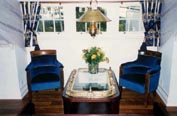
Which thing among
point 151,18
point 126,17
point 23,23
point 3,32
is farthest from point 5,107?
point 151,18

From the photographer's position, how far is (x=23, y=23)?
4.57 meters

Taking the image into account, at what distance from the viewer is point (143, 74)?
13.9 feet

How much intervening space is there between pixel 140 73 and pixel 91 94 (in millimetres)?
1611

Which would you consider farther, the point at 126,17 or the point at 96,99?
the point at 126,17

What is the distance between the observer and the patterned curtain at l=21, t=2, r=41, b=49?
4453 millimetres

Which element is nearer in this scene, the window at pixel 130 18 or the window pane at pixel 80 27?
the window at pixel 130 18

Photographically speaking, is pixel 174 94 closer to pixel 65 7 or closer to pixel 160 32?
pixel 160 32

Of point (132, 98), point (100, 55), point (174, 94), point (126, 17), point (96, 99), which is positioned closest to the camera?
point (96, 99)

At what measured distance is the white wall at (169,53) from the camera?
3777 millimetres

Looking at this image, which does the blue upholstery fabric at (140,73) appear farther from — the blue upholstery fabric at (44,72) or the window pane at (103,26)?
the blue upholstery fabric at (44,72)

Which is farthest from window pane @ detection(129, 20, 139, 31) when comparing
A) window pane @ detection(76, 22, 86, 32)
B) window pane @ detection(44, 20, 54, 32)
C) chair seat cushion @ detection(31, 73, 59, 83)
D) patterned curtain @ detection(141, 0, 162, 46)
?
chair seat cushion @ detection(31, 73, 59, 83)

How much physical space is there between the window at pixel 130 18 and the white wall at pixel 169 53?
0.56 meters

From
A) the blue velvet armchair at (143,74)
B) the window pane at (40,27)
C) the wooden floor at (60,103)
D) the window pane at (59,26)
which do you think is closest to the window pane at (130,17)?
the blue velvet armchair at (143,74)

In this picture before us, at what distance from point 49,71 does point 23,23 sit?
A: 4.03ft
